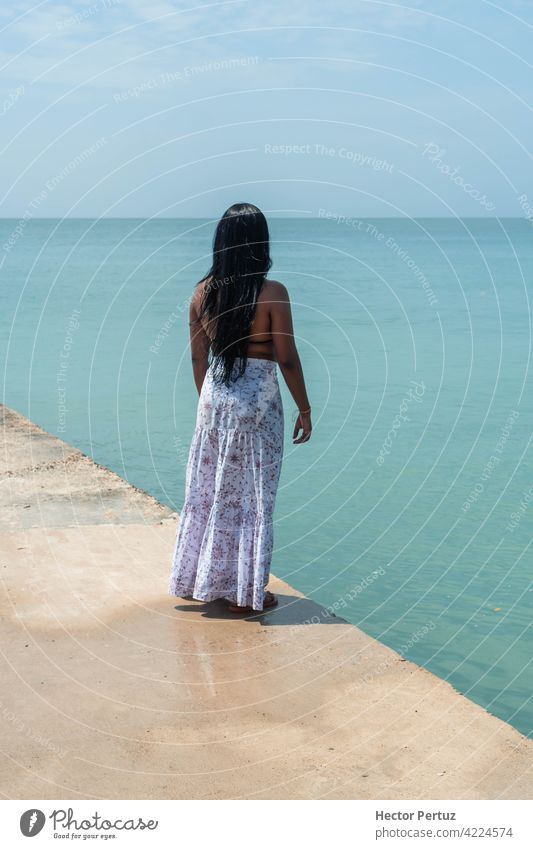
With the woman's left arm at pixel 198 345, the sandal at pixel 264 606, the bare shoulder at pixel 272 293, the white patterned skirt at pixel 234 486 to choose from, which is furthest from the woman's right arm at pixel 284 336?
the sandal at pixel 264 606

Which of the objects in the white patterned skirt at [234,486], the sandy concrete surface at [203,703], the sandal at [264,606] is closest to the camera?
the sandy concrete surface at [203,703]

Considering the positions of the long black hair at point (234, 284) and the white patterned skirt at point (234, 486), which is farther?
the white patterned skirt at point (234, 486)

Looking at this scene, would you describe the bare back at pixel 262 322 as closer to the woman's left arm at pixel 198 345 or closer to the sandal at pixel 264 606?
the woman's left arm at pixel 198 345

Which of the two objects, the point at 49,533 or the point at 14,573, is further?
the point at 49,533

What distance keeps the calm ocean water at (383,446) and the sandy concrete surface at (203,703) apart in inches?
48.0

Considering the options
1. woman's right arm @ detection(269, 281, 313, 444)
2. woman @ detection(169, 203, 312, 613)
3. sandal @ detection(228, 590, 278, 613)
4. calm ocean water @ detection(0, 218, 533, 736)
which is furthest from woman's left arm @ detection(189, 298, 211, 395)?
calm ocean water @ detection(0, 218, 533, 736)

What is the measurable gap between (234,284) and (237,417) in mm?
606

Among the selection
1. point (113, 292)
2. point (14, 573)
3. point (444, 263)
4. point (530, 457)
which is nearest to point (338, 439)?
point (530, 457)

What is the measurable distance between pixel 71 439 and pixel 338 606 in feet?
17.1

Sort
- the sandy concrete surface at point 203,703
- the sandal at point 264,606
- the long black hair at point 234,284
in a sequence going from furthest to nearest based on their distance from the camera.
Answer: the sandal at point 264,606 → the long black hair at point 234,284 → the sandy concrete surface at point 203,703

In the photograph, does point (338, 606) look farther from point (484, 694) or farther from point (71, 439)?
point (71, 439)

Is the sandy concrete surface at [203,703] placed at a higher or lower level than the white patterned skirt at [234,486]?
lower

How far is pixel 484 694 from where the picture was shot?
16.8ft

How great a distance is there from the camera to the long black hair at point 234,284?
433 cm
